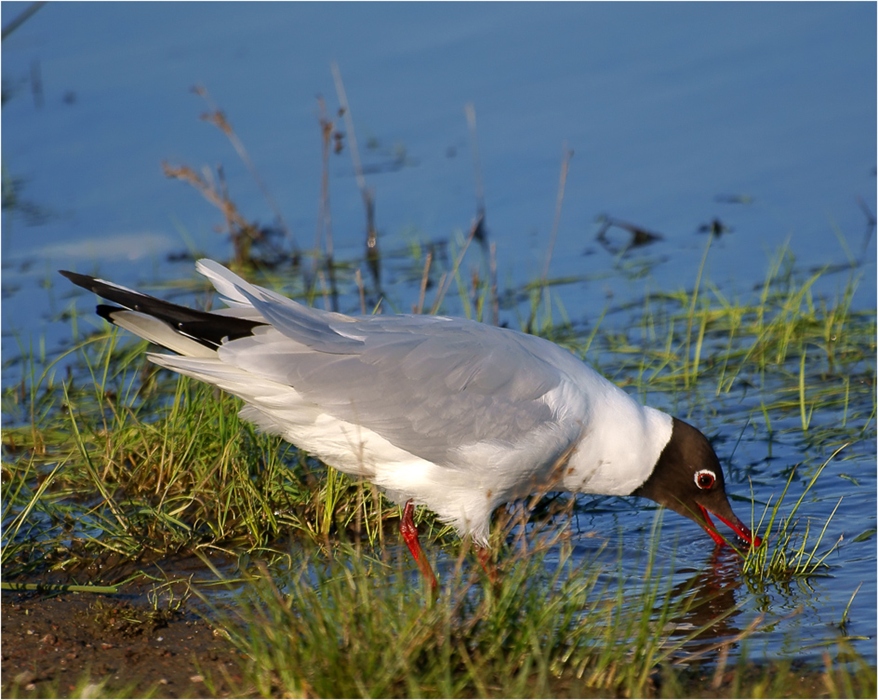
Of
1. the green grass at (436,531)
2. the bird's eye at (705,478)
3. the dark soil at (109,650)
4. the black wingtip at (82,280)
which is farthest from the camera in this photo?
the bird's eye at (705,478)

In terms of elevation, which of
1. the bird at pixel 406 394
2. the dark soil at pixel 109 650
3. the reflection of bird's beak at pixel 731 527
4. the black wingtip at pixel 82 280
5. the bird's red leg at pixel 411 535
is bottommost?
the reflection of bird's beak at pixel 731 527

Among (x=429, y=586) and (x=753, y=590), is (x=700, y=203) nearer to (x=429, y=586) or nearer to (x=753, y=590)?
(x=753, y=590)

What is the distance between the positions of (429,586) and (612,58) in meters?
8.34

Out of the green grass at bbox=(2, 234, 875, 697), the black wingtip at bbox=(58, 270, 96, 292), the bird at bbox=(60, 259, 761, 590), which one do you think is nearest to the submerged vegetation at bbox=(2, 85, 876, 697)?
the green grass at bbox=(2, 234, 875, 697)

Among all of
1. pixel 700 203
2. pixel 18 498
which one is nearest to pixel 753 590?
pixel 18 498

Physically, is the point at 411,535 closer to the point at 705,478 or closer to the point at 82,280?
the point at 705,478

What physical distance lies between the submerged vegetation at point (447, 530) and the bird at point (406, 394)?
0.27 meters

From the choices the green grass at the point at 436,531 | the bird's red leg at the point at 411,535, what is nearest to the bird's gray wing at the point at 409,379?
the bird's red leg at the point at 411,535

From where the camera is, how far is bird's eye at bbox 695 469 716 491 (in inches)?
211

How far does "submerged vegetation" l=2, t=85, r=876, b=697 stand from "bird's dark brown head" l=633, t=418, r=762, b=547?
20 centimetres

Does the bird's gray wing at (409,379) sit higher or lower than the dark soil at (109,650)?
A: higher

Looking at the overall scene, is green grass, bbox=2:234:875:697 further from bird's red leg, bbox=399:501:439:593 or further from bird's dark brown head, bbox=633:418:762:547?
bird's dark brown head, bbox=633:418:762:547

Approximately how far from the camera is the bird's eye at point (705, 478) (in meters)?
5.36

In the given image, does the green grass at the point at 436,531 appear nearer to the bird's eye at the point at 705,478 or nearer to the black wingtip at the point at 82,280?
the bird's eye at the point at 705,478
